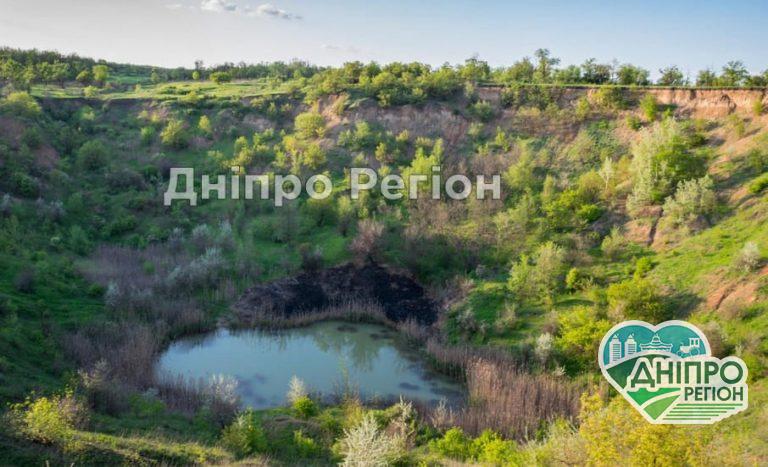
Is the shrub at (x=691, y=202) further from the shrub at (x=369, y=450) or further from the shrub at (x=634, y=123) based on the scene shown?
the shrub at (x=369, y=450)

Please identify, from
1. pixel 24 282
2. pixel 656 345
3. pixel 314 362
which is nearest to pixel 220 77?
pixel 24 282

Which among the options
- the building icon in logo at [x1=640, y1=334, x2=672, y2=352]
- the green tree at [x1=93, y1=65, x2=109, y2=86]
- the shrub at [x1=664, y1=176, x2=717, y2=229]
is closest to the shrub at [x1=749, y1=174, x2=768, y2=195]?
the shrub at [x1=664, y1=176, x2=717, y2=229]

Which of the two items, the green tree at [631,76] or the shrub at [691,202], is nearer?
the shrub at [691,202]

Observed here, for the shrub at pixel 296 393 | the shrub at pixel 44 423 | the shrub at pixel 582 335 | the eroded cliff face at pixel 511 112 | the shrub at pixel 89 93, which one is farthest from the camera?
the shrub at pixel 89 93

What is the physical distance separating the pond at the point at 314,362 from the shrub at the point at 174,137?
20074 millimetres

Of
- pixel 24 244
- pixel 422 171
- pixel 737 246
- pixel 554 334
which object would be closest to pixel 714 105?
pixel 737 246

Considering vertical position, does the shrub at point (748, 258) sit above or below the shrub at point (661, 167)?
below

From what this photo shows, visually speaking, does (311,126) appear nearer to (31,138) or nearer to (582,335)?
(31,138)

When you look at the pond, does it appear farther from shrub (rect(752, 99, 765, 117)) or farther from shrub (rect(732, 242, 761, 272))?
shrub (rect(752, 99, 765, 117))

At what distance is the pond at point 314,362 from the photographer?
1695cm

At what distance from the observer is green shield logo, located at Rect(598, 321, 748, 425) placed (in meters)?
10.2

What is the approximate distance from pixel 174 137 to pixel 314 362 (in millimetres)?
23968

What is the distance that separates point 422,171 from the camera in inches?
1148

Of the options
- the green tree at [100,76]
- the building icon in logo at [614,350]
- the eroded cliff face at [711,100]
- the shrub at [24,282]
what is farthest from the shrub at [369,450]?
the green tree at [100,76]
